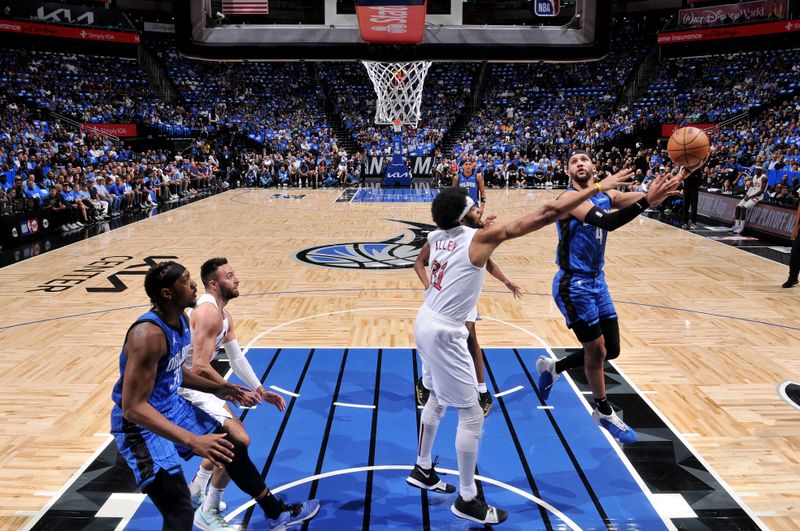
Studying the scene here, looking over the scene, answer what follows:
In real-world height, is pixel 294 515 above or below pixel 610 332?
below

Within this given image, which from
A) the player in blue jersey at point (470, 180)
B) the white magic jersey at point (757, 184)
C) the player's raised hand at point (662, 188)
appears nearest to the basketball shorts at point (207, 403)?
the player's raised hand at point (662, 188)

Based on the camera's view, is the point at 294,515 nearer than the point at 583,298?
Yes

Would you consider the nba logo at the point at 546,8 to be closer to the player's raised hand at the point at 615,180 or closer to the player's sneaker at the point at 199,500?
the player's raised hand at the point at 615,180

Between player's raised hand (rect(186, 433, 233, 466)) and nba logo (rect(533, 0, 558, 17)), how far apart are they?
11635mm

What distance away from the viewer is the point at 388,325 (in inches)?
298

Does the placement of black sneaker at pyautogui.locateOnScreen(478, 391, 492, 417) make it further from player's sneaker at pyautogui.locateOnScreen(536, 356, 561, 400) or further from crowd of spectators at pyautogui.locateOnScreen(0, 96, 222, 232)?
crowd of spectators at pyautogui.locateOnScreen(0, 96, 222, 232)

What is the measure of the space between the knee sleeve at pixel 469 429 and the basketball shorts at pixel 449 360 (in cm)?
5

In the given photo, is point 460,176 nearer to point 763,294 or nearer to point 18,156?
point 763,294

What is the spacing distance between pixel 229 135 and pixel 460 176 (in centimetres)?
2311

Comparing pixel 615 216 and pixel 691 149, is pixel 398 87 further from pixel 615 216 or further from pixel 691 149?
pixel 615 216

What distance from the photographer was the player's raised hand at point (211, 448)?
2.79 metres

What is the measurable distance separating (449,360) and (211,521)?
1542 millimetres

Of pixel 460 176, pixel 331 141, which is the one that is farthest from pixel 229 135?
pixel 460 176

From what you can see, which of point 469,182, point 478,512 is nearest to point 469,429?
point 478,512
